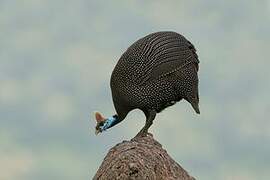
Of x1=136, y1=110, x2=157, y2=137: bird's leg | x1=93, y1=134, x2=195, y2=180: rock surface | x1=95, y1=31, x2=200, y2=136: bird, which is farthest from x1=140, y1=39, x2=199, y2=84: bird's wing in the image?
x1=93, y1=134, x2=195, y2=180: rock surface

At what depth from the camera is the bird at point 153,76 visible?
11203 millimetres

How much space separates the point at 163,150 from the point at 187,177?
20.2 inches

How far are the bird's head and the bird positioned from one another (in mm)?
562

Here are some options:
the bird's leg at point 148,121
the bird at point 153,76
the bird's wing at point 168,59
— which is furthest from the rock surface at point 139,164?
the bird's wing at point 168,59

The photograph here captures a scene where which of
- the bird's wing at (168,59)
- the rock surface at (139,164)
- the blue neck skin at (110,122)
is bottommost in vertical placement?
the blue neck skin at (110,122)

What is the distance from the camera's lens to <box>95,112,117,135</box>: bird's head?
12227 millimetres

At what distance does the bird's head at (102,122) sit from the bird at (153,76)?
562mm

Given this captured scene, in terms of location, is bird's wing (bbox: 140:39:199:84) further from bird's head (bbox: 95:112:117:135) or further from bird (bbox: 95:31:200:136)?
bird's head (bbox: 95:112:117:135)

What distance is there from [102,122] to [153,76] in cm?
164

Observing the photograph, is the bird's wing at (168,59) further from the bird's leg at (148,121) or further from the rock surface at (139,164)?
the rock surface at (139,164)

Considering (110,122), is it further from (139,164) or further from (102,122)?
(139,164)

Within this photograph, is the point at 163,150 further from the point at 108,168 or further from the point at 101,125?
the point at 101,125

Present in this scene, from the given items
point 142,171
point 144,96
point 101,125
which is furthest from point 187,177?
point 101,125

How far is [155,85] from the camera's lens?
444 inches
